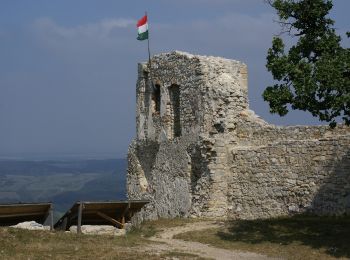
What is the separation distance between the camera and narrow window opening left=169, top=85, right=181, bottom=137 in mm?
23734

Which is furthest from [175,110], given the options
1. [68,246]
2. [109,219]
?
[68,246]

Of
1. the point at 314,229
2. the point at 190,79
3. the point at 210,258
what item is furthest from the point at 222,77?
the point at 210,258

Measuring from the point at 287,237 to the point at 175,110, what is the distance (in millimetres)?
9146

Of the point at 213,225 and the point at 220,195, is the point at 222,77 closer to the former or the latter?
the point at 220,195

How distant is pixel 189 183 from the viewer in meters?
22.2

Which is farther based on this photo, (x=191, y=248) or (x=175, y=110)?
(x=175, y=110)

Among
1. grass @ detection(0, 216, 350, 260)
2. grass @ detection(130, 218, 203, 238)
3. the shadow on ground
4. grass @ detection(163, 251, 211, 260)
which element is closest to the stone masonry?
grass @ detection(130, 218, 203, 238)

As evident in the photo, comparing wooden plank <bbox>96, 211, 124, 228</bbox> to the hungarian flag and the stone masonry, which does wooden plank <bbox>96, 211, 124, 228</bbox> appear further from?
the hungarian flag

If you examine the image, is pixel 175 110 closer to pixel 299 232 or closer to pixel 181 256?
pixel 299 232

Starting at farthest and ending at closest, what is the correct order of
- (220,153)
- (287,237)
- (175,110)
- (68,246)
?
(175,110) → (220,153) → (287,237) → (68,246)

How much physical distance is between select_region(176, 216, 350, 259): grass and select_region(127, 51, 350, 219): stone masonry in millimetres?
1181

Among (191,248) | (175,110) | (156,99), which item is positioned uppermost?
(156,99)

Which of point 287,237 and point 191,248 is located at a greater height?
point 287,237

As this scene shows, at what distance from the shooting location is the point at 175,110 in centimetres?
2392
